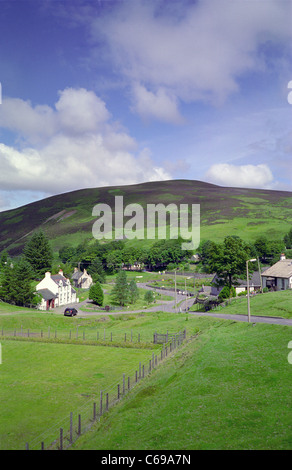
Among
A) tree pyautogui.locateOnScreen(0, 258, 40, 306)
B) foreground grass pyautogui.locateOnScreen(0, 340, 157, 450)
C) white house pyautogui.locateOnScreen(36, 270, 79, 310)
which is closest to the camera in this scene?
foreground grass pyautogui.locateOnScreen(0, 340, 157, 450)

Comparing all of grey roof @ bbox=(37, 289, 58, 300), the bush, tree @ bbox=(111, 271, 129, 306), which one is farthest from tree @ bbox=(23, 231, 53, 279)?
the bush

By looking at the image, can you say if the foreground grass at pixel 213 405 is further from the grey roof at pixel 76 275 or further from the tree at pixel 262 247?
the tree at pixel 262 247

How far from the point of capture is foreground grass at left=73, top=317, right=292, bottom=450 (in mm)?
18531

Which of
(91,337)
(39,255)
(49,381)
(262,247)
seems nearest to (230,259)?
(91,337)

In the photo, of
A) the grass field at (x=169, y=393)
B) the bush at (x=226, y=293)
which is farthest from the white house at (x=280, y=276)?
the grass field at (x=169, y=393)

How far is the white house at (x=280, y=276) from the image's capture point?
90.2 metres

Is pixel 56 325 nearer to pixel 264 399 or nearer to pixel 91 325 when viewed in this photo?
pixel 91 325

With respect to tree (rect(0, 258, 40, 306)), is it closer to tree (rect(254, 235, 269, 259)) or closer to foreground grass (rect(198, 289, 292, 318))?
foreground grass (rect(198, 289, 292, 318))

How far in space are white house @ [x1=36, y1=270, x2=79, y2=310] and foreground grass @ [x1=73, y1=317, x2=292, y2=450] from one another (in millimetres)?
75409

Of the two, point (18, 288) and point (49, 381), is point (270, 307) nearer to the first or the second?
point (49, 381)

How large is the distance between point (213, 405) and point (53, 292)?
94703 mm

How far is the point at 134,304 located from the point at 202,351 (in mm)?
77043

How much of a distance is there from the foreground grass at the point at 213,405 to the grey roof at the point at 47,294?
75072 millimetres

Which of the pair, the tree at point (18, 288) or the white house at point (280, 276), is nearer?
the white house at point (280, 276)
